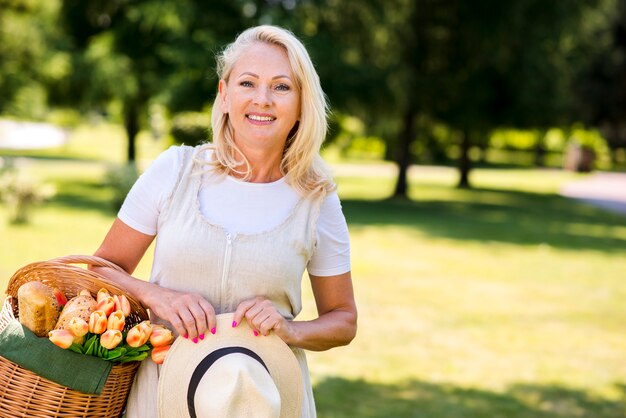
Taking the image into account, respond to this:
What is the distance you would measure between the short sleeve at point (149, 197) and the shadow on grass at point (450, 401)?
370 cm

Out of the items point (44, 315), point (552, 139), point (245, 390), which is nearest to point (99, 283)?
point (44, 315)

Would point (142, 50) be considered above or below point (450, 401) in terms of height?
above

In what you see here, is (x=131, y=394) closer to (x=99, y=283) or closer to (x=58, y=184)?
(x=99, y=283)

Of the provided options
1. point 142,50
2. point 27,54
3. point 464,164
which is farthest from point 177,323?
point 464,164

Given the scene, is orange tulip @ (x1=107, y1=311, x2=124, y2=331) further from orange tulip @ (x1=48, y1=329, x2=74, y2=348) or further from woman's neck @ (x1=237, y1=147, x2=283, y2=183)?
woman's neck @ (x1=237, y1=147, x2=283, y2=183)

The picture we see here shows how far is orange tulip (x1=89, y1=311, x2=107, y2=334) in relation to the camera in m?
1.97

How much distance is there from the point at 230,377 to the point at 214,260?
37 centimetres

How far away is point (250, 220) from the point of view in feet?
7.25

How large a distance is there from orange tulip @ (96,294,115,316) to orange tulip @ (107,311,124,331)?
0.02m

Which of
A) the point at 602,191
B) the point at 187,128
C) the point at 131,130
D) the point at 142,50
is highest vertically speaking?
the point at 142,50

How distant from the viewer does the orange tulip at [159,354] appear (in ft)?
6.79

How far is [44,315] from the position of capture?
6.61ft

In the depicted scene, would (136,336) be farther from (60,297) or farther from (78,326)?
(60,297)

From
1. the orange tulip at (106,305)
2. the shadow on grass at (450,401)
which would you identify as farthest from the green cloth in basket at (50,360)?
the shadow on grass at (450,401)
